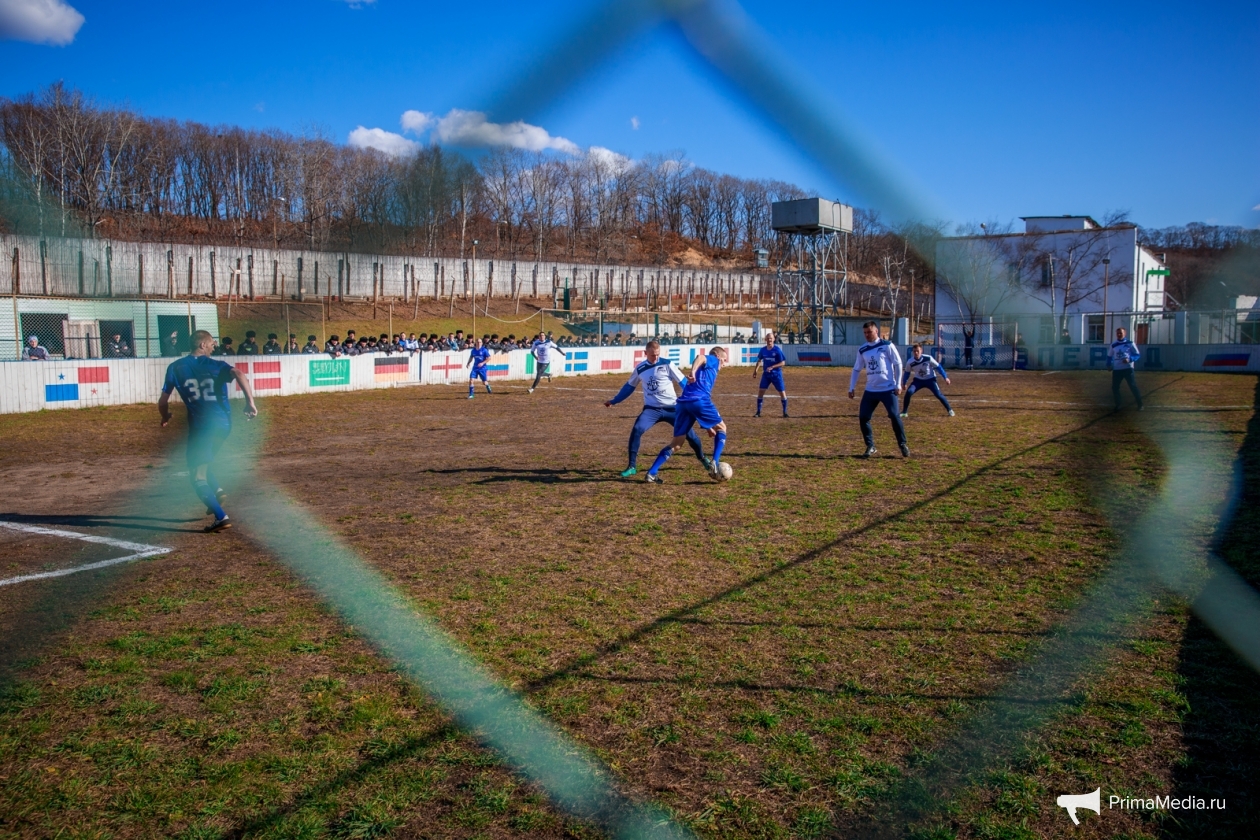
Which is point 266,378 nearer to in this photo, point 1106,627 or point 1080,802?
point 1106,627

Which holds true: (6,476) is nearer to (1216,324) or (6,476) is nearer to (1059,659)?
(1059,659)

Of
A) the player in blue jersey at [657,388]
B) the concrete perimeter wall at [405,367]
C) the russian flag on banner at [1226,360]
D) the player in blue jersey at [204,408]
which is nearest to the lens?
the player in blue jersey at [204,408]

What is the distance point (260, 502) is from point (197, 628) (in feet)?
17.1

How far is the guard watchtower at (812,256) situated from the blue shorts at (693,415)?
2973cm

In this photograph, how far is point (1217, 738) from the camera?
4.27m

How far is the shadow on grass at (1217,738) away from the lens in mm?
3568

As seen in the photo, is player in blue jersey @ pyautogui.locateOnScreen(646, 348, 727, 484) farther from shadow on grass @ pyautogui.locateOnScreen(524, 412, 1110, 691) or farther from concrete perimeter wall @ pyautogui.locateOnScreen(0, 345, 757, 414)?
shadow on grass @ pyautogui.locateOnScreen(524, 412, 1110, 691)

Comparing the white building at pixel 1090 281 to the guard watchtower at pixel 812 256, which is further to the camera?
the white building at pixel 1090 281

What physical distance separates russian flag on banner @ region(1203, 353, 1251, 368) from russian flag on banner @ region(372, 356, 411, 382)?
3543 centimetres

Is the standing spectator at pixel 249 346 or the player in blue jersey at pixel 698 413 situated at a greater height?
the standing spectator at pixel 249 346

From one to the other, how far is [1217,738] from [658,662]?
118 inches

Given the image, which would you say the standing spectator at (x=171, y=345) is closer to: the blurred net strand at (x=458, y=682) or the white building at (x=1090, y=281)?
the blurred net strand at (x=458, y=682)

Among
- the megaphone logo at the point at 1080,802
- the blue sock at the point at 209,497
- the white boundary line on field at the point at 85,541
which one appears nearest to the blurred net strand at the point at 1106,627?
the megaphone logo at the point at 1080,802

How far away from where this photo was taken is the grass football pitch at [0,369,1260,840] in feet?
12.6
